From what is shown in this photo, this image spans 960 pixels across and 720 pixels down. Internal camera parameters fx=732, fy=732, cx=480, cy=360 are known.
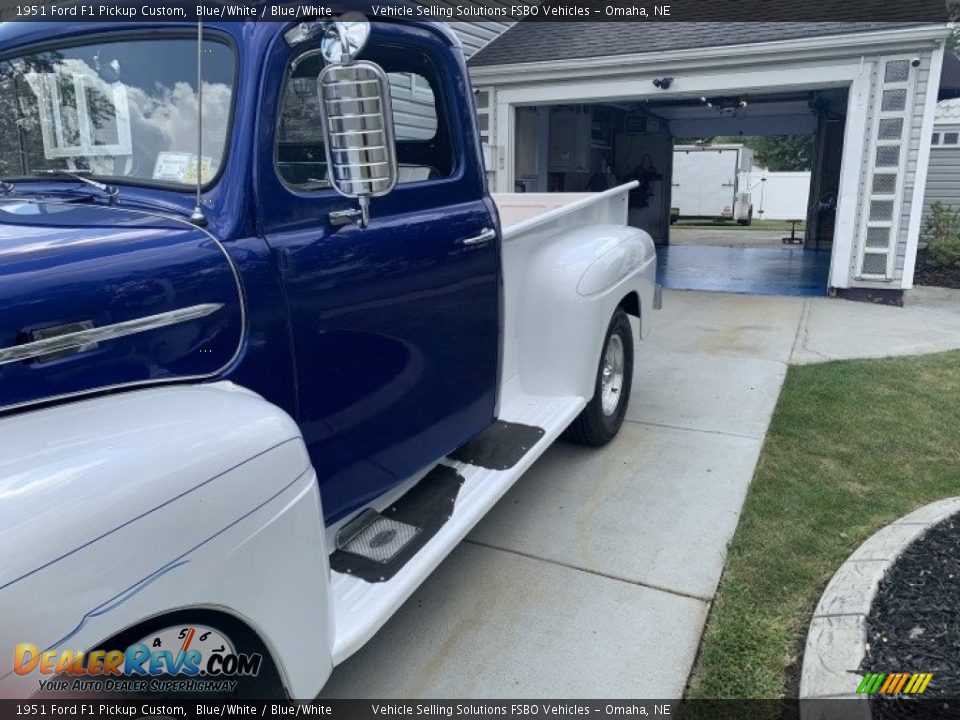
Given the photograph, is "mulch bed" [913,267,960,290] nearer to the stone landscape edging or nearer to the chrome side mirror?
the stone landscape edging

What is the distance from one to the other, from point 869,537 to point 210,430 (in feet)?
9.66

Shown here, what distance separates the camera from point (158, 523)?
1.43 meters

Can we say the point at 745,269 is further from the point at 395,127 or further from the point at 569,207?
the point at 395,127

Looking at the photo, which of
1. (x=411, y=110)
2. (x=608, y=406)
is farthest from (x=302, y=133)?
(x=608, y=406)

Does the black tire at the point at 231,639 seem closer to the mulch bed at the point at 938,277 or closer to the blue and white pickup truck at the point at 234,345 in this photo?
the blue and white pickup truck at the point at 234,345

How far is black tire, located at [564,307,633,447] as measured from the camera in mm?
4195

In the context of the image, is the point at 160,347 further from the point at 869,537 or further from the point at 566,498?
the point at 869,537

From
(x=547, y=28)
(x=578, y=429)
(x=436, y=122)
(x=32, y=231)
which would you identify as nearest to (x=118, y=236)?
(x=32, y=231)

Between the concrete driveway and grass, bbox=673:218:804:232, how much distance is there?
20.6 meters

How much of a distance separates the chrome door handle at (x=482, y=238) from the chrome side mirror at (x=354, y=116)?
2.88 feet

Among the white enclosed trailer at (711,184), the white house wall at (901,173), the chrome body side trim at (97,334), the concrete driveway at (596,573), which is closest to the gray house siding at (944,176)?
the white house wall at (901,173)

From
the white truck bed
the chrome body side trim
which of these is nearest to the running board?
the chrome body side trim

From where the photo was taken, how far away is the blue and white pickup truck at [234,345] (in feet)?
4.64

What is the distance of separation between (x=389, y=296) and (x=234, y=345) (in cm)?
64
